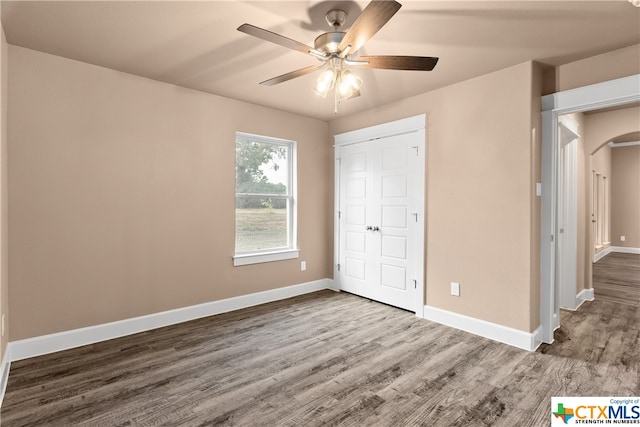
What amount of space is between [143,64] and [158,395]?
2729 mm

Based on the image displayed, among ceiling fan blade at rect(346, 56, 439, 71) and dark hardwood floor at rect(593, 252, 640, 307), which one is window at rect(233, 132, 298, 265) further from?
dark hardwood floor at rect(593, 252, 640, 307)

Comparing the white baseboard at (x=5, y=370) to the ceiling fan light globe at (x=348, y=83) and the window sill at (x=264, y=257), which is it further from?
the ceiling fan light globe at (x=348, y=83)

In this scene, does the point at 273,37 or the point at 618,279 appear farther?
the point at 618,279

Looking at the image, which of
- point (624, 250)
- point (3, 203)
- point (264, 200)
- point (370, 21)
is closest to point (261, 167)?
point (264, 200)

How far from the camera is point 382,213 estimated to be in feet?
13.9

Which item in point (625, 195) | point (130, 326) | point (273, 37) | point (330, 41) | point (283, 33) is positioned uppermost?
point (283, 33)

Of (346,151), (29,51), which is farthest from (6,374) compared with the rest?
(346,151)

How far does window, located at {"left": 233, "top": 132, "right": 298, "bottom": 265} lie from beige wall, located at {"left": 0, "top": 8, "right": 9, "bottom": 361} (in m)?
2.02

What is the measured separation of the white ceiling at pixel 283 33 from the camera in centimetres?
212

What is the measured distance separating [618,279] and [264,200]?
6070mm

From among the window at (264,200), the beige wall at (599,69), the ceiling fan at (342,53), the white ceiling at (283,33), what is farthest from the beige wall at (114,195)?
the beige wall at (599,69)

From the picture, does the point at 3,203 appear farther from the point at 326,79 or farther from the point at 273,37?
the point at 326,79

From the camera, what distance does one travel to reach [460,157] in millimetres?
3400

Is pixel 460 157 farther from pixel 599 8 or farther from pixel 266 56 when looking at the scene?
pixel 266 56
